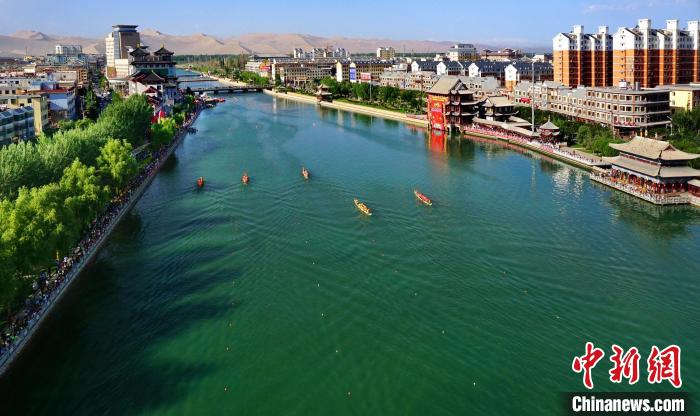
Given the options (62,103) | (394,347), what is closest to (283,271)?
(394,347)

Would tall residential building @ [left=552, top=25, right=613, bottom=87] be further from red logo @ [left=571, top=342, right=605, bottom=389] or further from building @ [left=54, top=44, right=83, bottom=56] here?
building @ [left=54, top=44, right=83, bottom=56]

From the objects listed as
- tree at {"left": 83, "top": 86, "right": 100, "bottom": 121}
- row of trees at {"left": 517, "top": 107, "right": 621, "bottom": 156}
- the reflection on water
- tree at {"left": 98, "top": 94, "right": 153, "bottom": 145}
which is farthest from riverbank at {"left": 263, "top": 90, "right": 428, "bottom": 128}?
the reflection on water

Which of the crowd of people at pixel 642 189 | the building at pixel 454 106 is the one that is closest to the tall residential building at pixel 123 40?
the building at pixel 454 106

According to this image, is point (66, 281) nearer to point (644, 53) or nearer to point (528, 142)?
point (528, 142)

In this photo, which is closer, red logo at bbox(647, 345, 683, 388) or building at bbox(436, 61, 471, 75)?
red logo at bbox(647, 345, 683, 388)

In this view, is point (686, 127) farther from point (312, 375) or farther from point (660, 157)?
point (312, 375)
